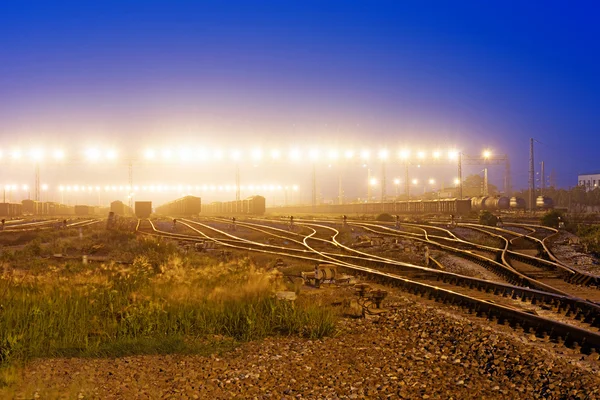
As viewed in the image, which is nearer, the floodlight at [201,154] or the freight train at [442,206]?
the freight train at [442,206]

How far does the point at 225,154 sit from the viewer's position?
71.5 metres

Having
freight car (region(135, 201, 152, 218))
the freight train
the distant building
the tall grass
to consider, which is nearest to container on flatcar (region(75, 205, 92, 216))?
freight car (region(135, 201, 152, 218))

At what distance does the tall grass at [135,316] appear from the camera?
735 centimetres

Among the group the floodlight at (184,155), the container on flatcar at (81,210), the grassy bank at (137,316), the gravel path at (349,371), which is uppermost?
the floodlight at (184,155)

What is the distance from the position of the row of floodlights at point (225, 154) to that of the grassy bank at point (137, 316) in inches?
2351

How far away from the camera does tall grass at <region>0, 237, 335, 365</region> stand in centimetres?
735

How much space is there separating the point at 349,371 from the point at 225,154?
66.3 m

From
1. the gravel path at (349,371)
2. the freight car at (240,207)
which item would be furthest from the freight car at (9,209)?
the gravel path at (349,371)

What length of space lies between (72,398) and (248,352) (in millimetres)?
2487

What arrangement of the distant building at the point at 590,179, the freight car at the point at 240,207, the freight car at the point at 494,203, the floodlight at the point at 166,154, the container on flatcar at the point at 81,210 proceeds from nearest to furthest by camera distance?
1. the freight car at the point at 494,203
2. the floodlight at the point at 166,154
3. the freight car at the point at 240,207
4. the container on flatcar at the point at 81,210
5. the distant building at the point at 590,179

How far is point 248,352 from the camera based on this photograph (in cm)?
736

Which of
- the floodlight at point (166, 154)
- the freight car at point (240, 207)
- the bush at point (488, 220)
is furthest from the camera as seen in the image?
the freight car at point (240, 207)

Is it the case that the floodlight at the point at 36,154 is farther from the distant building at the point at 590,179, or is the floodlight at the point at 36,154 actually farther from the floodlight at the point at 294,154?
the distant building at the point at 590,179

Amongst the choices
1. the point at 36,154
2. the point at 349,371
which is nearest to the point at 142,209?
the point at 36,154
